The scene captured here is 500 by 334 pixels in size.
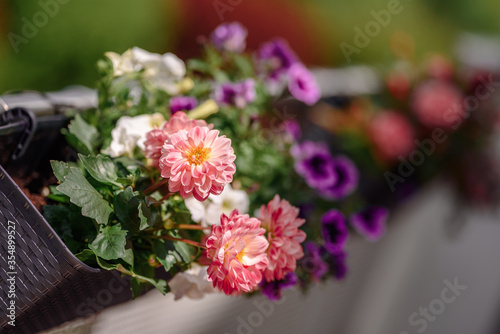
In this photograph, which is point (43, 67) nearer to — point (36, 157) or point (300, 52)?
point (36, 157)

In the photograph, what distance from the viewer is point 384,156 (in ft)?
5.60

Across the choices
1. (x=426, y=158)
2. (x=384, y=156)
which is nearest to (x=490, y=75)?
(x=426, y=158)

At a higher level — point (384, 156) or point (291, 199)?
point (291, 199)

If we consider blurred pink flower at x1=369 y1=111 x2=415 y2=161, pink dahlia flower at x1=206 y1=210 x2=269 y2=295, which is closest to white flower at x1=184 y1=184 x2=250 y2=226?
pink dahlia flower at x1=206 y1=210 x2=269 y2=295

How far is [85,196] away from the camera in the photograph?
658 millimetres

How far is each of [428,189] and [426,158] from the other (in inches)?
5.6

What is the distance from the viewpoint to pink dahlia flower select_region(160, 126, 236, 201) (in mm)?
637

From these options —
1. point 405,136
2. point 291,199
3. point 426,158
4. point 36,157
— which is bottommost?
point 426,158

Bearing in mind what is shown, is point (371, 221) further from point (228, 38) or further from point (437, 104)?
point (437, 104)

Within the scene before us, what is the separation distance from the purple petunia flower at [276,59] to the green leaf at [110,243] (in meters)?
0.64

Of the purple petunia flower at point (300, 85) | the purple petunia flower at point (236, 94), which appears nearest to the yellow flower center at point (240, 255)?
the purple petunia flower at point (236, 94)
